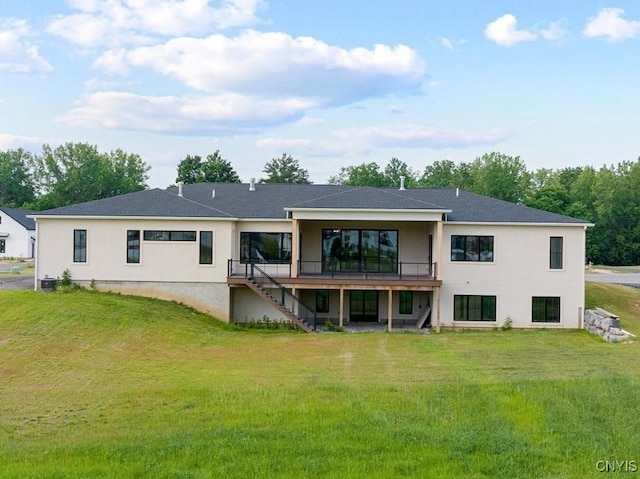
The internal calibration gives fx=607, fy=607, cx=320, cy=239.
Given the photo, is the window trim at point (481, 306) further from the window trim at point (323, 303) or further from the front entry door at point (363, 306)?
the window trim at point (323, 303)

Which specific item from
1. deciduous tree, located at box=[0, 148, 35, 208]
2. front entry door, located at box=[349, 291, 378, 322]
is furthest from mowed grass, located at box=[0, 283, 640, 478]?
deciduous tree, located at box=[0, 148, 35, 208]

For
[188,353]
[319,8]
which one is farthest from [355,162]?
[188,353]

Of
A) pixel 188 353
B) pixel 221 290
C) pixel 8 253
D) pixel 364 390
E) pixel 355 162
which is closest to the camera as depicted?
pixel 364 390

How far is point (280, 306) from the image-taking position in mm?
23562

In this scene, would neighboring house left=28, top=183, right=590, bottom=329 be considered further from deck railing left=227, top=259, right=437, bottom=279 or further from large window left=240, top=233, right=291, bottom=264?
large window left=240, top=233, right=291, bottom=264

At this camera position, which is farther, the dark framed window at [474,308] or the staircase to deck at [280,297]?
the dark framed window at [474,308]

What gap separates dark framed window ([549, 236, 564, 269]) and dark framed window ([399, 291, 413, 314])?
5889 millimetres

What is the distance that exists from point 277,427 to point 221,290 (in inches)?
617

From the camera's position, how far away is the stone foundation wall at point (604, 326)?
20459mm

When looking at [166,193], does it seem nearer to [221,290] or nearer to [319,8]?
[221,290]

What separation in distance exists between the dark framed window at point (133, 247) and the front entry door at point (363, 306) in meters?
9.15

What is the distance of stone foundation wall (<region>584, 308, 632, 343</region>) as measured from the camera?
Result: 2046 centimetres

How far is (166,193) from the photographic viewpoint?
27359 millimetres

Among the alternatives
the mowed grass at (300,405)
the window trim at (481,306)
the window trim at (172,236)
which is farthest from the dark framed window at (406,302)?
the window trim at (172,236)
